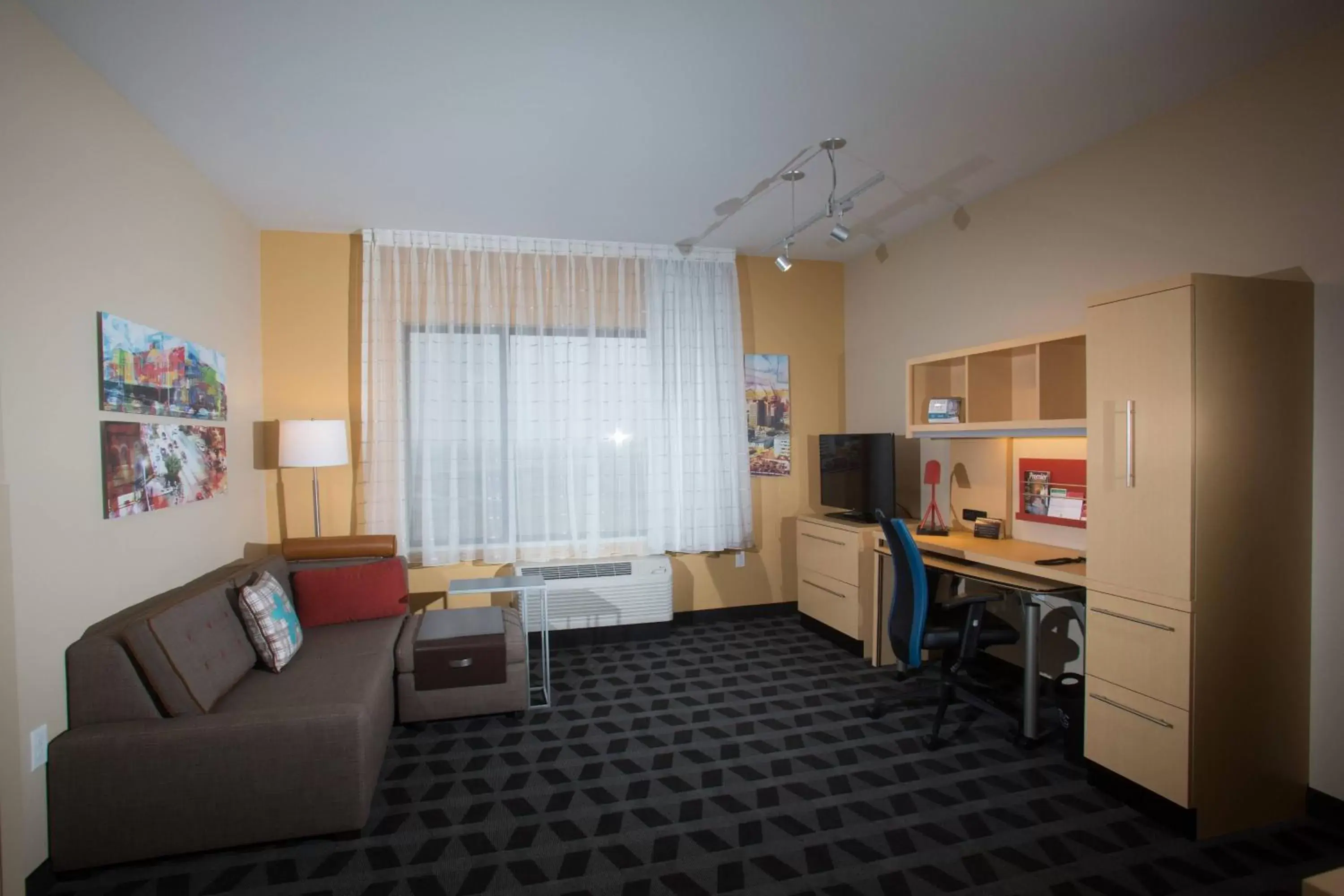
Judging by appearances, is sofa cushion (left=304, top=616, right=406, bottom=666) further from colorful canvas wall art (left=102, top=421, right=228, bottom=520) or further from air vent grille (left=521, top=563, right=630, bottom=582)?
air vent grille (left=521, top=563, right=630, bottom=582)

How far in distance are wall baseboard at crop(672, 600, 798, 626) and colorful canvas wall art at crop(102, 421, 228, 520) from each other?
10.5 ft

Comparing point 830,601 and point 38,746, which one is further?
point 830,601

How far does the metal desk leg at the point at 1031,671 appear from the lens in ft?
10.4

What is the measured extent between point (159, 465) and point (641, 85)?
2780mm

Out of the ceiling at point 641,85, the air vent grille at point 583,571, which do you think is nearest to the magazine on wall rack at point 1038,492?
the ceiling at point 641,85

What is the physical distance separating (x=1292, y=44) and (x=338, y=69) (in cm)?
371

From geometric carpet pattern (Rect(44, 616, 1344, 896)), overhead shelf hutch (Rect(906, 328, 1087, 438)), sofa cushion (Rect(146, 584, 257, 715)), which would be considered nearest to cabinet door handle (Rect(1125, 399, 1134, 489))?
overhead shelf hutch (Rect(906, 328, 1087, 438))

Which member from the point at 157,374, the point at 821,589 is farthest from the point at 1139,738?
the point at 157,374

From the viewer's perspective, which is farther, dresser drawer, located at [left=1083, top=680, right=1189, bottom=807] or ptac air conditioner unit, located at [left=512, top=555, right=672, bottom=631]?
ptac air conditioner unit, located at [left=512, top=555, right=672, bottom=631]

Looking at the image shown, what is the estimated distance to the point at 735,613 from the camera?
534cm

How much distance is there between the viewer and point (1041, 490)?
3.69 metres

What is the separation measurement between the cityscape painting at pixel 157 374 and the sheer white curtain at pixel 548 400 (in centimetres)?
105

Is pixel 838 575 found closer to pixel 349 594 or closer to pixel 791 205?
pixel 791 205

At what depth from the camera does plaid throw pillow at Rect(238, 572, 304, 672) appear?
3.05 meters
